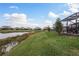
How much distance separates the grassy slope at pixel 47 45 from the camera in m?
2.68

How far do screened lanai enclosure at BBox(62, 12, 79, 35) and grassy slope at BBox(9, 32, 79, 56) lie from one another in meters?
0.06

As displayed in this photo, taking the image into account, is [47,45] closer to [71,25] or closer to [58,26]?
[58,26]

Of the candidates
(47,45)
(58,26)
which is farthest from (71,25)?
(47,45)

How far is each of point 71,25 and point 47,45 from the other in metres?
0.32

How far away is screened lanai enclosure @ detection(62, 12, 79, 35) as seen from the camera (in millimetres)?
2721

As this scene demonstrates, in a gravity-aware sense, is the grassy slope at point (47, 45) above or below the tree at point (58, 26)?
below

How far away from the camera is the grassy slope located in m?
2.68

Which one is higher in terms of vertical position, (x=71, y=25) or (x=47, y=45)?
(x=71, y=25)

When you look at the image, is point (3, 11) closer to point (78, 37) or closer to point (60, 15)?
point (60, 15)

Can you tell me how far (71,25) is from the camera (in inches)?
109

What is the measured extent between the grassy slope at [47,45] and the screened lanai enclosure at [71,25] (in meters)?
0.06

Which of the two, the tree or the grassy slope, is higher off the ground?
the tree

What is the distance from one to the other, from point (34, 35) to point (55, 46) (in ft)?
0.79

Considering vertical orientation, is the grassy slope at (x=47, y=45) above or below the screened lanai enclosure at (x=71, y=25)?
below
